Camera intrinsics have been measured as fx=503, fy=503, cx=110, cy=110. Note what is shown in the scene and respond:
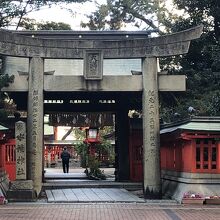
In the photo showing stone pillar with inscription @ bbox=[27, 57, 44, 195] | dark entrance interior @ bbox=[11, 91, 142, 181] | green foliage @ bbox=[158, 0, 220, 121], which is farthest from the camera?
dark entrance interior @ bbox=[11, 91, 142, 181]

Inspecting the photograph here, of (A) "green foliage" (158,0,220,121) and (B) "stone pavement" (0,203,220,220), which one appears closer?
(B) "stone pavement" (0,203,220,220)

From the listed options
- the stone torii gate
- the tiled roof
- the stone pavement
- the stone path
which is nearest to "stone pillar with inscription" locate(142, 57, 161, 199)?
the stone torii gate

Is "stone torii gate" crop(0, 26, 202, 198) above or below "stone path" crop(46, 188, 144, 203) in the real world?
above

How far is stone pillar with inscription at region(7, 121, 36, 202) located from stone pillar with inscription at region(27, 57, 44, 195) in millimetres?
680

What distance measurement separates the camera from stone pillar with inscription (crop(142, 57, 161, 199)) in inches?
772

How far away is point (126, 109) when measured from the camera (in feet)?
89.9

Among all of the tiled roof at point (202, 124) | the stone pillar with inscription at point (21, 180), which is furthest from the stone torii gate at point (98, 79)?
the tiled roof at point (202, 124)

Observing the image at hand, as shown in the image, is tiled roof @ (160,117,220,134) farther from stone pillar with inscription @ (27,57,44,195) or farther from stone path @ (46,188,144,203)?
stone pillar with inscription @ (27,57,44,195)

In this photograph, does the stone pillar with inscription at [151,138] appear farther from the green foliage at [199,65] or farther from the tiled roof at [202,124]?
the green foliage at [199,65]

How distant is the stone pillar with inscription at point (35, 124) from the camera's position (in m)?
19.5

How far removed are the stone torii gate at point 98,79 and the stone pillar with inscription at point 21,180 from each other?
0.69 m

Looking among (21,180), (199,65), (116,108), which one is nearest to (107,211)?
(21,180)

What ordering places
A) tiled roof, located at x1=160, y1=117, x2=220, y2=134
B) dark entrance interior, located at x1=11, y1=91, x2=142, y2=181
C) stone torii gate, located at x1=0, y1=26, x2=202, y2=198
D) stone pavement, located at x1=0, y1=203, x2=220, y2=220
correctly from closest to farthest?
stone pavement, located at x1=0, y1=203, x2=220, y2=220, tiled roof, located at x1=160, y1=117, x2=220, y2=134, stone torii gate, located at x1=0, y1=26, x2=202, y2=198, dark entrance interior, located at x1=11, y1=91, x2=142, y2=181

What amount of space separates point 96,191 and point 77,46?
631 cm
